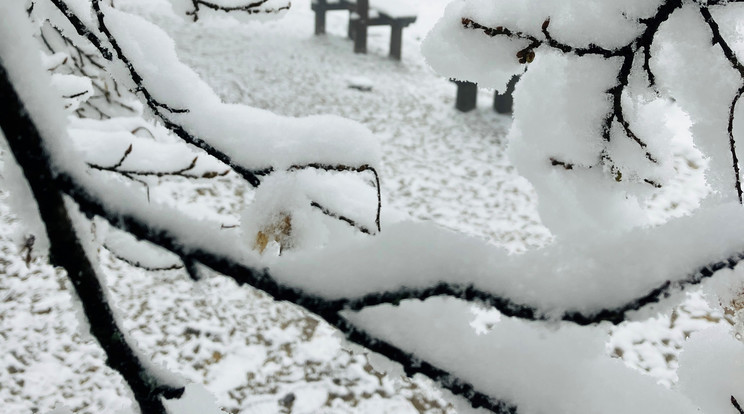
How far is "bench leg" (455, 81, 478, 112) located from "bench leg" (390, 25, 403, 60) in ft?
7.47

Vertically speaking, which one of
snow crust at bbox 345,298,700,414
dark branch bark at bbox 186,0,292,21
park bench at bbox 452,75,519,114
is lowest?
park bench at bbox 452,75,519,114

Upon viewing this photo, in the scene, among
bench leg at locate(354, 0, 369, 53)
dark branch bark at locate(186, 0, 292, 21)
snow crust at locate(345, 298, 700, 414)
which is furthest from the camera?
bench leg at locate(354, 0, 369, 53)

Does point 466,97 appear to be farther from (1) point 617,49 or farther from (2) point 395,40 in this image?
(1) point 617,49

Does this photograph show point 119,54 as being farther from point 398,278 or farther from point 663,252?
point 663,252

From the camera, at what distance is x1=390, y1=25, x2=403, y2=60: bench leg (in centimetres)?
962

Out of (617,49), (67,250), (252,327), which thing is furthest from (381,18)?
(67,250)

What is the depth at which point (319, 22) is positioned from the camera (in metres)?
10.8

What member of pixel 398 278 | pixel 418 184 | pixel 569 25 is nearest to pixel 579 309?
pixel 398 278

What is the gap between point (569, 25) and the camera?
109 cm

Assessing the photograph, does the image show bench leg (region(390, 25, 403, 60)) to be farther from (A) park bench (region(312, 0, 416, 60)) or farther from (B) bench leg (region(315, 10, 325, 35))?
(B) bench leg (region(315, 10, 325, 35))

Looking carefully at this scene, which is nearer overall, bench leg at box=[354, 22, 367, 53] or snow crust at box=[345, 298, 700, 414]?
snow crust at box=[345, 298, 700, 414]

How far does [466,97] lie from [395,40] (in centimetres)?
256

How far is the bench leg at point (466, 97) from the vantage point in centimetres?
780

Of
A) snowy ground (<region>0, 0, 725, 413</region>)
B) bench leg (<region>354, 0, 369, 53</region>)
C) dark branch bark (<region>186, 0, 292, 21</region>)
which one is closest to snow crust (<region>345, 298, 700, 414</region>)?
dark branch bark (<region>186, 0, 292, 21</region>)
